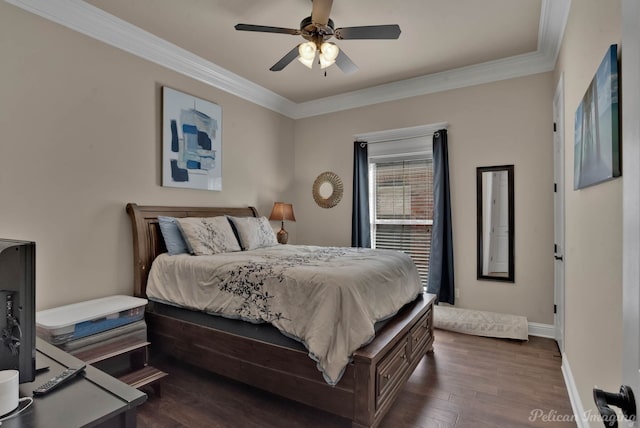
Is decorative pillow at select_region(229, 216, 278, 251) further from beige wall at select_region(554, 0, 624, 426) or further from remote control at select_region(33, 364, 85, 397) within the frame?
beige wall at select_region(554, 0, 624, 426)

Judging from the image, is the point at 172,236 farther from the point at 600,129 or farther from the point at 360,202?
the point at 600,129

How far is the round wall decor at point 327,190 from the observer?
485 cm

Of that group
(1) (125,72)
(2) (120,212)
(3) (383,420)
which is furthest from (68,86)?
(3) (383,420)

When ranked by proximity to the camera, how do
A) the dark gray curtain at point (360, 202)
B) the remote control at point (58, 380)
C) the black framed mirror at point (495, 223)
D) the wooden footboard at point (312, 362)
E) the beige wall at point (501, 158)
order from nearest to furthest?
the remote control at point (58, 380), the wooden footboard at point (312, 362), the beige wall at point (501, 158), the black framed mirror at point (495, 223), the dark gray curtain at point (360, 202)

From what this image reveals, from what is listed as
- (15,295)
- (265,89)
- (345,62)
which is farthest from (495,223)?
(15,295)

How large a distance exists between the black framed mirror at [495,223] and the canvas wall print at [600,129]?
177 cm

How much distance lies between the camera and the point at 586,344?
6.23ft

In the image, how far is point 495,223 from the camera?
3768 mm

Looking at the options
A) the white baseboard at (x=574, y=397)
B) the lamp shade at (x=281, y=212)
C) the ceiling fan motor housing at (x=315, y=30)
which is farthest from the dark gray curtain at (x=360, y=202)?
the white baseboard at (x=574, y=397)

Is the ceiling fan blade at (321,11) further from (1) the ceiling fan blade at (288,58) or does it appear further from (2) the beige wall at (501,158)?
(2) the beige wall at (501,158)

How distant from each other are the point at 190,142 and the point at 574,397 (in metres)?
3.92

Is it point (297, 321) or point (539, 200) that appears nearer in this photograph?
point (297, 321)

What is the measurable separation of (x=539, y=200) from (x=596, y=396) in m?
3.44

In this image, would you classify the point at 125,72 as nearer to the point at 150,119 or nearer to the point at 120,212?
the point at 150,119
